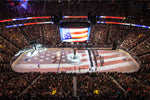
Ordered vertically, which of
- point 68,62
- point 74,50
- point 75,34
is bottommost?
point 68,62

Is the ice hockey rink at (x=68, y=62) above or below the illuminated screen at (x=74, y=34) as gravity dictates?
below

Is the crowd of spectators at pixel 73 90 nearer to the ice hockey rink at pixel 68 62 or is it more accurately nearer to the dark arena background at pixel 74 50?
the dark arena background at pixel 74 50

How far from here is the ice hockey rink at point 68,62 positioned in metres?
21.6

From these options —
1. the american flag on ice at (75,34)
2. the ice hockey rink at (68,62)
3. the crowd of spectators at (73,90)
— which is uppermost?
the american flag on ice at (75,34)

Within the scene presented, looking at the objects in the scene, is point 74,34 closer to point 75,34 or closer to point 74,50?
point 75,34

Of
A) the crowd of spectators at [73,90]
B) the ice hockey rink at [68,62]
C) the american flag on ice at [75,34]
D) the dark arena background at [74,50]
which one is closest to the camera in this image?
the crowd of spectators at [73,90]

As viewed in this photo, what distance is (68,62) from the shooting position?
24000mm

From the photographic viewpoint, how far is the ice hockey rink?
21594 mm

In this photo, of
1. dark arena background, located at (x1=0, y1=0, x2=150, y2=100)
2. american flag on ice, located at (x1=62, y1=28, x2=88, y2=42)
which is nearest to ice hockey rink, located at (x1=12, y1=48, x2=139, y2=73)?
dark arena background, located at (x1=0, y1=0, x2=150, y2=100)

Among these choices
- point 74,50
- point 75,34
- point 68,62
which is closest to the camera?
point 68,62

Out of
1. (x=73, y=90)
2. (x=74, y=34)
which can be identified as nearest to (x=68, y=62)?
(x=74, y=34)

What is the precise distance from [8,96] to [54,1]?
29.0 metres

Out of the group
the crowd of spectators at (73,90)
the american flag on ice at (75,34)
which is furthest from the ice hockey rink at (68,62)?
the crowd of spectators at (73,90)

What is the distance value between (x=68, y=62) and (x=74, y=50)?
8.92 ft
